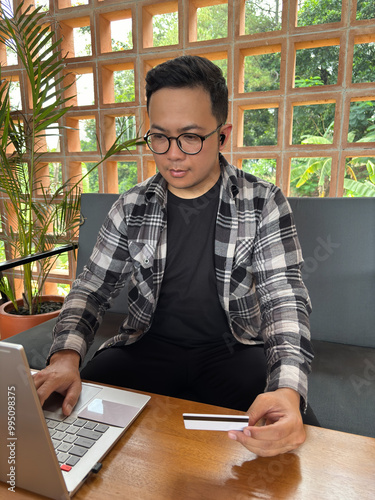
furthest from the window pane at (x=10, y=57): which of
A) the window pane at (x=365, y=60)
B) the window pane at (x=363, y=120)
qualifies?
the window pane at (x=363, y=120)

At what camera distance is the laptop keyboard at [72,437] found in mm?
575

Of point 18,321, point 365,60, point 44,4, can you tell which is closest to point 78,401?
point 18,321

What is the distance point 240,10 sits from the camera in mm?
1828

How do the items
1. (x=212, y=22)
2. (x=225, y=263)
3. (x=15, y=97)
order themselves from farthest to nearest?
1. (x=212, y=22)
2. (x=15, y=97)
3. (x=225, y=263)

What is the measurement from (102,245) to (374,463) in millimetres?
891

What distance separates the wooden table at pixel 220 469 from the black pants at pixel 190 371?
1.02ft

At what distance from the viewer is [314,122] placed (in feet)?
18.7

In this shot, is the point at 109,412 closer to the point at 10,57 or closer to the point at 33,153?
the point at 33,153

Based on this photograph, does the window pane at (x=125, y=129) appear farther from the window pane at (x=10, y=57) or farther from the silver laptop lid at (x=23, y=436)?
the silver laptop lid at (x=23, y=436)

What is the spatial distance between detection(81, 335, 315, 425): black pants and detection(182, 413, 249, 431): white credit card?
15.2 inches

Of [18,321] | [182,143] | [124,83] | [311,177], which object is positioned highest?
[124,83]

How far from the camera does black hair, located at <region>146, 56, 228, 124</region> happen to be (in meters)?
1.00

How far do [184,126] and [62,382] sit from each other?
27.5 inches

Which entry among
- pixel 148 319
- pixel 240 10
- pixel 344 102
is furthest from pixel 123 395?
pixel 240 10
